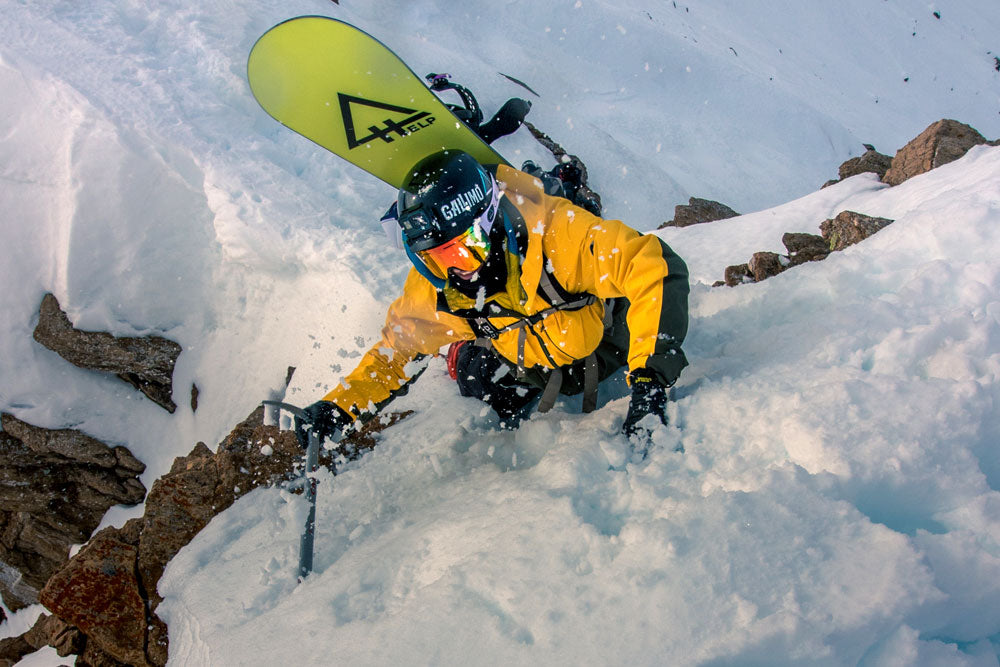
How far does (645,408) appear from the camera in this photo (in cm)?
224

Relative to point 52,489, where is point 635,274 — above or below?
above

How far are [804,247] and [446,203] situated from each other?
11.4ft

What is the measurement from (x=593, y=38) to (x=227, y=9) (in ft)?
31.2

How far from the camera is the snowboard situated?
323cm

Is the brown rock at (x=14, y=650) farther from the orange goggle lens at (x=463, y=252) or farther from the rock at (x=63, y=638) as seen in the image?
the orange goggle lens at (x=463, y=252)

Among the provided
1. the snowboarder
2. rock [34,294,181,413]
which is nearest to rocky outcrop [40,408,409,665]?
the snowboarder

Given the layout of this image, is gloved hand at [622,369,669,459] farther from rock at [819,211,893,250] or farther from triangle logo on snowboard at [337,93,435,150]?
rock at [819,211,893,250]

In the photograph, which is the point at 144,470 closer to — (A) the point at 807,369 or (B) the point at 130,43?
(B) the point at 130,43

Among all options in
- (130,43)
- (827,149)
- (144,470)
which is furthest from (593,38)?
(144,470)

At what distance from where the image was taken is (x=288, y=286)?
5.30 metres

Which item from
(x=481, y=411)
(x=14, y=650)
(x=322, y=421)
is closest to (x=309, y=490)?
(x=322, y=421)

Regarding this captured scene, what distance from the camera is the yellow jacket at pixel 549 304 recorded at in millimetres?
2166

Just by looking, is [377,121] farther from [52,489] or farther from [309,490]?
[52,489]

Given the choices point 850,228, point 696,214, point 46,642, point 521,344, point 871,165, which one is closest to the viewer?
point 521,344
